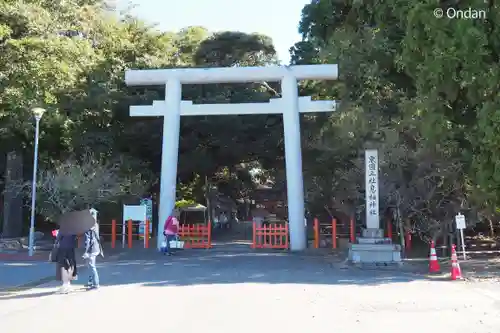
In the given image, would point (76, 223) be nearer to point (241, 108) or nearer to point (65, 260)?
point (65, 260)

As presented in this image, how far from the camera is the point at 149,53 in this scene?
29109mm

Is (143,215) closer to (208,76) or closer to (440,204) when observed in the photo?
(208,76)

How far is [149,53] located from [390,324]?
24.7 meters

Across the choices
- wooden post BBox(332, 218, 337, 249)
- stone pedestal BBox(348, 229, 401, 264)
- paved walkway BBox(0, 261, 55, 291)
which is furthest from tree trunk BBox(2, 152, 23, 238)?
stone pedestal BBox(348, 229, 401, 264)

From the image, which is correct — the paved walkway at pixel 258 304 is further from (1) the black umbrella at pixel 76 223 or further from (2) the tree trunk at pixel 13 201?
(2) the tree trunk at pixel 13 201

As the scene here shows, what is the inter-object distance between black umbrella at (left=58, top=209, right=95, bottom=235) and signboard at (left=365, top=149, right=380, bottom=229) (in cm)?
834

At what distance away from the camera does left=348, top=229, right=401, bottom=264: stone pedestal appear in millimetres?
14219

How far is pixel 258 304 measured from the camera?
8.53 meters

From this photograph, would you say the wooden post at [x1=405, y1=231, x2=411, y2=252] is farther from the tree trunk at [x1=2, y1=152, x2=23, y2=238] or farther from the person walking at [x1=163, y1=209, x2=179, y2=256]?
the tree trunk at [x1=2, y1=152, x2=23, y2=238]

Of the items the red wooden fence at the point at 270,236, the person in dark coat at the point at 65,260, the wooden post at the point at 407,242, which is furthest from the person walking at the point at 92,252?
the wooden post at the point at 407,242

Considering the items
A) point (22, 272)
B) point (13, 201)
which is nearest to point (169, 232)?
point (22, 272)

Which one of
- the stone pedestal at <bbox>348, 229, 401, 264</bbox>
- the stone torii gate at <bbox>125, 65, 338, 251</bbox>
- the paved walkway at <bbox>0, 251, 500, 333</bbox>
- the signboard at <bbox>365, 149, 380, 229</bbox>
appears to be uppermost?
the stone torii gate at <bbox>125, 65, 338, 251</bbox>

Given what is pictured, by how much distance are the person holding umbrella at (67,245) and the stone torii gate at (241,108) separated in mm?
8958

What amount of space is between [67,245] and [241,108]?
11035 millimetres
